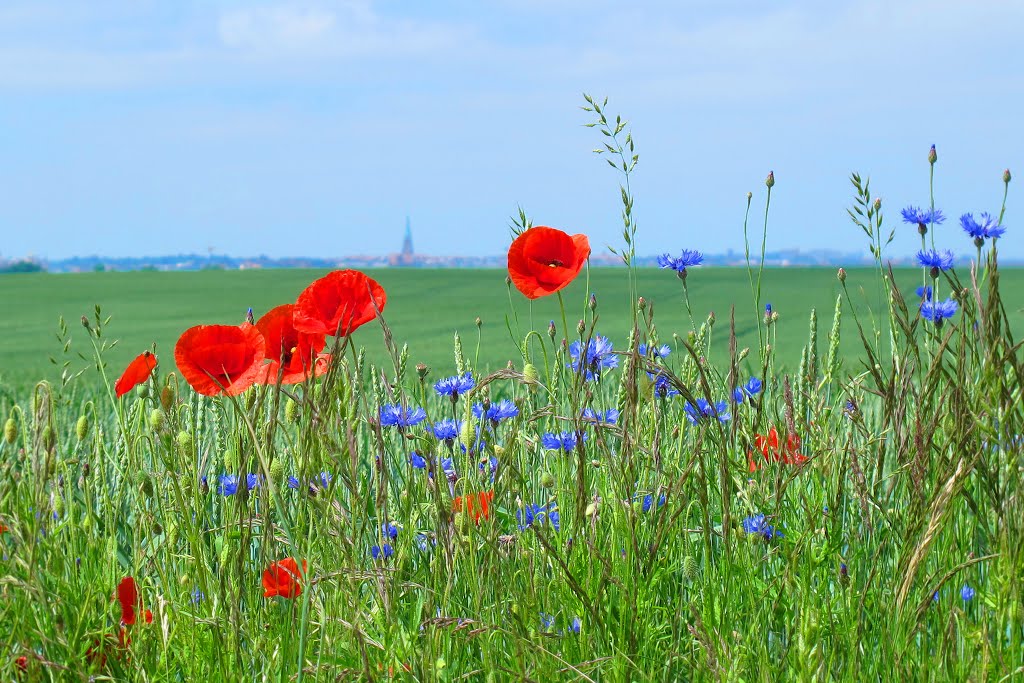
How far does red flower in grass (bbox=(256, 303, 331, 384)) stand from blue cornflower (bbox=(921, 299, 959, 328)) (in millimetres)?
1191

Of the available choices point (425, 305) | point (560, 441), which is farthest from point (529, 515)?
point (425, 305)

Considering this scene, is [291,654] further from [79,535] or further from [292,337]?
[79,535]

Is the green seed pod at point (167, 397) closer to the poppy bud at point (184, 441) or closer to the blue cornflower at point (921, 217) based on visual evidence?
the poppy bud at point (184, 441)

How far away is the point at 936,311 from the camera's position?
2.00 meters

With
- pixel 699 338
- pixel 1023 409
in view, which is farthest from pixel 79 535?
pixel 1023 409

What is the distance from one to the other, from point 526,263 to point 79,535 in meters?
1.22

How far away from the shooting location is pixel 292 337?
149 cm

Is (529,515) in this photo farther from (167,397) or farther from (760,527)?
(167,397)

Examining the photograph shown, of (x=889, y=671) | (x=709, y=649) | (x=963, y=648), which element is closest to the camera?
(x=709, y=649)

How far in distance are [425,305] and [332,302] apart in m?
12.2

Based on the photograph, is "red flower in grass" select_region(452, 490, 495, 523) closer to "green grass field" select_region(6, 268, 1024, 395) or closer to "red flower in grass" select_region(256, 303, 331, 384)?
"red flower in grass" select_region(256, 303, 331, 384)

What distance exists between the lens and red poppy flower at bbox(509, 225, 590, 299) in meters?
1.86

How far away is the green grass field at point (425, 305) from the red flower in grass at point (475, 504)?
3850mm

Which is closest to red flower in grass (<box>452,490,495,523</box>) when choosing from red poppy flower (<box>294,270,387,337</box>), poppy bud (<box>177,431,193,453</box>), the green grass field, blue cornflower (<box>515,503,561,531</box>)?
blue cornflower (<box>515,503,561,531</box>)
